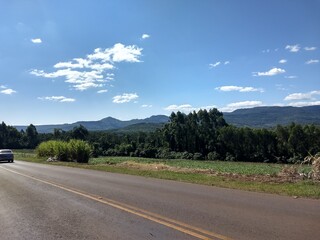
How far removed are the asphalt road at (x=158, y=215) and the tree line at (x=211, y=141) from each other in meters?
61.4

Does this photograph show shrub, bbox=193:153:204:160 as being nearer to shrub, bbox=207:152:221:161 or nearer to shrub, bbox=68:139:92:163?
shrub, bbox=207:152:221:161

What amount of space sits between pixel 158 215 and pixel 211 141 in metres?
92.9

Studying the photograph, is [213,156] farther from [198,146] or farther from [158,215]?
[158,215]

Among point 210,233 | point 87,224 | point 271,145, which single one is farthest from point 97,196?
point 271,145

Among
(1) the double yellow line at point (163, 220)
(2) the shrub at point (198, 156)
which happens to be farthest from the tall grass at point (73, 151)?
(2) the shrub at point (198, 156)

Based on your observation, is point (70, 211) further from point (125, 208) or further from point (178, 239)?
point (178, 239)

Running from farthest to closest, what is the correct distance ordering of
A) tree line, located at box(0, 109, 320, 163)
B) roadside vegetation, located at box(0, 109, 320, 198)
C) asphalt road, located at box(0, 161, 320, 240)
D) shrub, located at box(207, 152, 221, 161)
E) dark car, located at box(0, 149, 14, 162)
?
shrub, located at box(207, 152, 221, 161), tree line, located at box(0, 109, 320, 163), roadside vegetation, located at box(0, 109, 320, 198), dark car, located at box(0, 149, 14, 162), asphalt road, located at box(0, 161, 320, 240)

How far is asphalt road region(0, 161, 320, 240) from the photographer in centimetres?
737

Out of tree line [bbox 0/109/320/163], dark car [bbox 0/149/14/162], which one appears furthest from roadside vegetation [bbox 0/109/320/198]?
dark car [bbox 0/149/14/162]

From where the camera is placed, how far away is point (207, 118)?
115m

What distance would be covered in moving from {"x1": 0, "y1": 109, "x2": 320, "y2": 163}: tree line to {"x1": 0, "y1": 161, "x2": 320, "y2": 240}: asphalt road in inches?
2417

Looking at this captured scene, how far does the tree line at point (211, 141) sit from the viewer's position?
81.1 meters

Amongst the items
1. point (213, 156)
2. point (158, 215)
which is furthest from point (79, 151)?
point (213, 156)

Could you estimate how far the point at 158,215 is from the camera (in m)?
9.09
